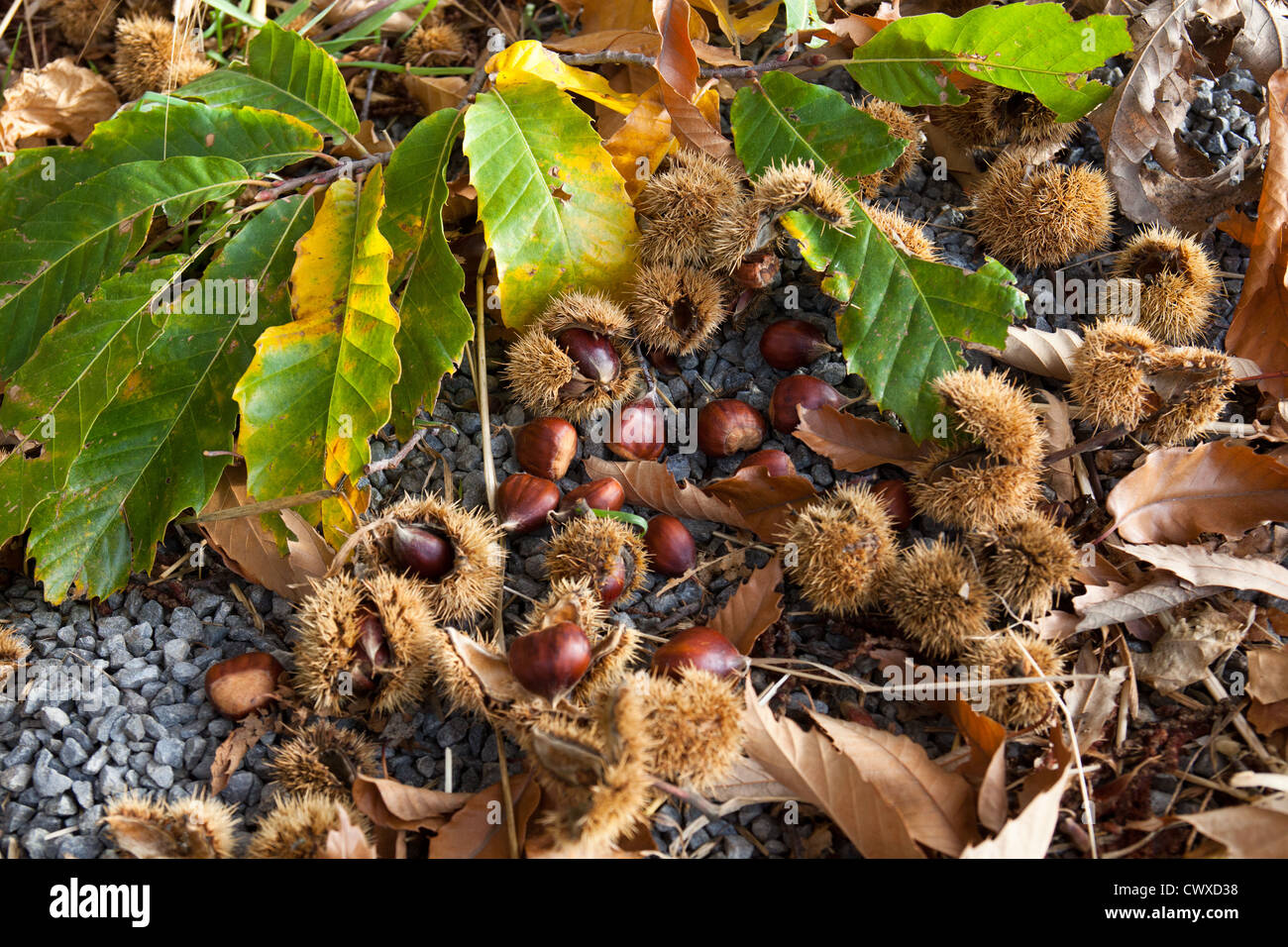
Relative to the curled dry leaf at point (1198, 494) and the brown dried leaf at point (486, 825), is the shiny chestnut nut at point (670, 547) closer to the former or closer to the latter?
the brown dried leaf at point (486, 825)

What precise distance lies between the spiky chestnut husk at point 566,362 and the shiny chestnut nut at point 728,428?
19 centimetres

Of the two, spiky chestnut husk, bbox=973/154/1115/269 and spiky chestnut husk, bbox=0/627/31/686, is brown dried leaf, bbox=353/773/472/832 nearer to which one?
spiky chestnut husk, bbox=0/627/31/686

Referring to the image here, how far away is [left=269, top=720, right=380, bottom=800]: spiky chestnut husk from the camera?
5.26ft

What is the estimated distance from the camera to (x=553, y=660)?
1.54 m

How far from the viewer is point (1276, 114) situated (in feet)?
7.12

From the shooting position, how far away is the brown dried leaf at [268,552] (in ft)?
6.15

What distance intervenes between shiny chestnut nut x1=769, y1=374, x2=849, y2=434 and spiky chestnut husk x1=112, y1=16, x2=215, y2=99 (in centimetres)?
189

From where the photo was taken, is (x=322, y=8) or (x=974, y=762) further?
(x=322, y=8)

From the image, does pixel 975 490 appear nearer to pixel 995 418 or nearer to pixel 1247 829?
pixel 995 418

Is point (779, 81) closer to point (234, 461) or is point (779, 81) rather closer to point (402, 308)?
point (402, 308)

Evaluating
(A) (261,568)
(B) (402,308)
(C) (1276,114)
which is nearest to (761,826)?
(A) (261,568)

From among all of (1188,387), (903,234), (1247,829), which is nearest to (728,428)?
(903,234)

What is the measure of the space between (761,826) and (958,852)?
1.08 feet

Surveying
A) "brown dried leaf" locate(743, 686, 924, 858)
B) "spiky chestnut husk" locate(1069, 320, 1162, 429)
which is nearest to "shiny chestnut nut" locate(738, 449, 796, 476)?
"brown dried leaf" locate(743, 686, 924, 858)
